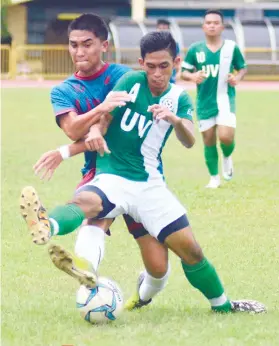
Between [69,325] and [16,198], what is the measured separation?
6.39m

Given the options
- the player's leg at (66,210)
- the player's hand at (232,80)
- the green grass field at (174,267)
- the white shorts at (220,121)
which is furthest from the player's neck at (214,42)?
the player's leg at (66,210)

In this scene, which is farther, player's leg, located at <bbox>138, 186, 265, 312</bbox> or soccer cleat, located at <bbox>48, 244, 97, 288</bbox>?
player's leg, located at <bbox>138, 186, 265, 312</bbox>

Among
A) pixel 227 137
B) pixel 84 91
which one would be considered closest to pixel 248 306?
pixel 84 91

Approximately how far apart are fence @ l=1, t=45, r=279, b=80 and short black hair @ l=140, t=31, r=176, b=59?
33260 millimetres

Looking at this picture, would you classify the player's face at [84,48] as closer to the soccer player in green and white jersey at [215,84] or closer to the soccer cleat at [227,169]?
the soccer player in green and white jersey at [215,84]

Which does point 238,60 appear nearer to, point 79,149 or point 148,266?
point 148,266

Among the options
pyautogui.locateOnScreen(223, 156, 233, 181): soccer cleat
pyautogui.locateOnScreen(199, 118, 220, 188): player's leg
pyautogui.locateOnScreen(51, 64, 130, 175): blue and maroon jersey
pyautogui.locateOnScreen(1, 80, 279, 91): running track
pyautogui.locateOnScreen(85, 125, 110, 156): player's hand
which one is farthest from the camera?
pyautogui.locateOnScreen(1, 80, 279, 91): running track

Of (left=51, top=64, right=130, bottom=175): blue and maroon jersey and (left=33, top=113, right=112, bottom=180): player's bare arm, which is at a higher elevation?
(left=51, top=64, right=130, bottom=175): blue and maroon jersey

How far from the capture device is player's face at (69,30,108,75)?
685 cm

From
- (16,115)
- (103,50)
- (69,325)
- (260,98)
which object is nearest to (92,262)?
(69,325)

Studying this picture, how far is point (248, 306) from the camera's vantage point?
7.02 metres

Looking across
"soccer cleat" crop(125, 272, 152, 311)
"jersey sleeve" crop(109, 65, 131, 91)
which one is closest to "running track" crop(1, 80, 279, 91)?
"soccer cleat" crop(125, 272, 152, 311)

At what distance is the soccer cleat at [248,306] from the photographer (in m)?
6.98

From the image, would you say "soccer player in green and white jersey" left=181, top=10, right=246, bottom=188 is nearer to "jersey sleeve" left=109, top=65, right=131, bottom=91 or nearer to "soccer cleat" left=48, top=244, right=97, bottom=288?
"jersey sleeve" left=109, top=65, right=131, bottom=91
